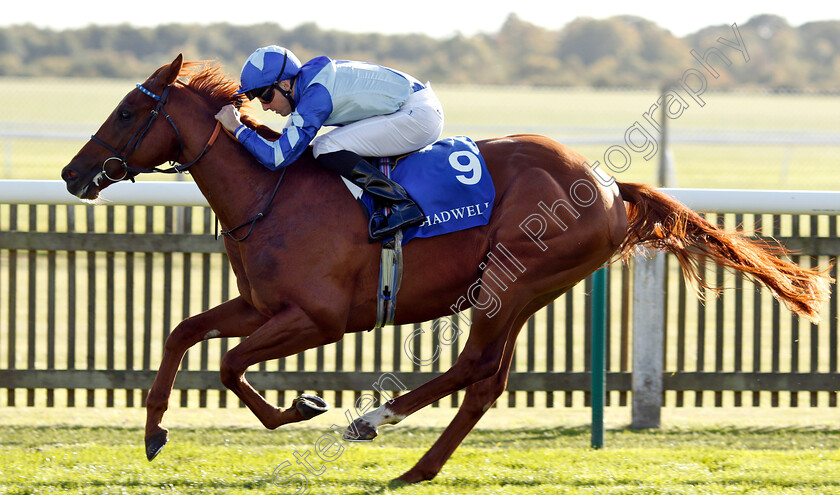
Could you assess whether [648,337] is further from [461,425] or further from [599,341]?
[461,425]

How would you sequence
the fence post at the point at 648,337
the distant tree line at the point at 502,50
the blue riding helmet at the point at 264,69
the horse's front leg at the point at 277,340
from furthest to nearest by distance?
the distant tree line at the point at 502,50, the fence post at the point at 648,337, the blue riding helmet at the point at 264,69, the horse's front leg at the point at 277,340

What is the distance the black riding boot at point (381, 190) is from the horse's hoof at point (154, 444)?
3.98 feet

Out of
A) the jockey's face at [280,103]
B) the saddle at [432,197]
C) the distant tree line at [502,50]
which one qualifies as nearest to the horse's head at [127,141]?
the jockey's face at [280,103]

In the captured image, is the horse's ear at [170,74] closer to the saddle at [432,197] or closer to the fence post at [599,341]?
the saddle at [432,197]

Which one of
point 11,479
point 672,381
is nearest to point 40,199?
point 11,479

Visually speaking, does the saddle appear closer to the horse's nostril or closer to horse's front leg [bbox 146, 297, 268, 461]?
horse's front leg [bbox 146, 297, 268, 461]

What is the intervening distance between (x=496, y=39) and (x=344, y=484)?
242ft

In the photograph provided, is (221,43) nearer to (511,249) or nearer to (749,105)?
(749,105)

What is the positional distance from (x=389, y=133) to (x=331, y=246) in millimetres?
545

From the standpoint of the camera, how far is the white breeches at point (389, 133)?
432 cm

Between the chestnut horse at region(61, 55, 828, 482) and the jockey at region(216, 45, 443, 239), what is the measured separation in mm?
135

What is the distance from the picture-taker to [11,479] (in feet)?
14.6

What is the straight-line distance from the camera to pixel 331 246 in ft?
13.9

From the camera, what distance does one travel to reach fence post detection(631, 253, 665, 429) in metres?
5.77
